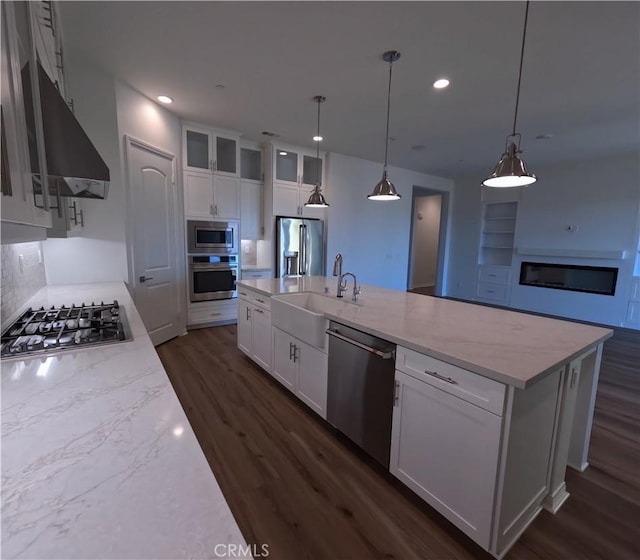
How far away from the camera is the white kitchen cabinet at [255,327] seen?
2.96 metres

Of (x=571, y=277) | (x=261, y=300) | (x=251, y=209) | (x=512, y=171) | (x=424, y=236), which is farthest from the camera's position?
(x=424, y=236)

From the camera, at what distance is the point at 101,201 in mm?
3023

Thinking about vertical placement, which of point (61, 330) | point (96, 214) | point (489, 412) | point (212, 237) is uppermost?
point (96, 214)

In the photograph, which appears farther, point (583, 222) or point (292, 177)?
point (583, 222)

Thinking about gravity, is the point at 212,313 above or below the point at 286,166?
below

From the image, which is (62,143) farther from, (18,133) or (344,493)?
(344,493)

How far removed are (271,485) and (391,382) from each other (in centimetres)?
92

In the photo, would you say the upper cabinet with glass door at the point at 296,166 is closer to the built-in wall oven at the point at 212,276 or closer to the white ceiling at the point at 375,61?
the white ceiling at the point at 375,61

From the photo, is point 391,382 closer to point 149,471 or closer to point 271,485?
point 271,485

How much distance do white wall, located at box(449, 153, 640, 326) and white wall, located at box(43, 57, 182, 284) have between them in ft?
22.4

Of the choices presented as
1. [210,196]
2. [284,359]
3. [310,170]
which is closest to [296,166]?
[310,170]

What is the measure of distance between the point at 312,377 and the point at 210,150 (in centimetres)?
360

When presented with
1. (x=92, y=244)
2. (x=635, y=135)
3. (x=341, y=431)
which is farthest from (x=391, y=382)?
(x=635, y=135)

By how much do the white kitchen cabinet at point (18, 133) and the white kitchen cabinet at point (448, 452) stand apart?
1.61 metres
